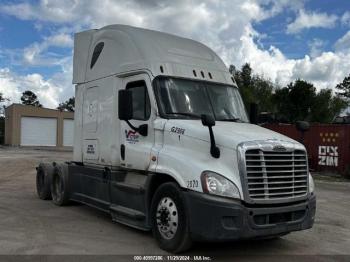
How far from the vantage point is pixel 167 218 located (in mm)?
7125

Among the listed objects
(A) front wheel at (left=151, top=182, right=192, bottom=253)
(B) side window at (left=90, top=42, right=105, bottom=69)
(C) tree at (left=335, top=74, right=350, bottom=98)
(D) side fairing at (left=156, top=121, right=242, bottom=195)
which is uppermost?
(C) tree at (left=335, top=74, right=350, bottom=98)

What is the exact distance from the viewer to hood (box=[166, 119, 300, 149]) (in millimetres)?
6809

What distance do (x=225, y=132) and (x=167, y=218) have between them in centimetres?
150

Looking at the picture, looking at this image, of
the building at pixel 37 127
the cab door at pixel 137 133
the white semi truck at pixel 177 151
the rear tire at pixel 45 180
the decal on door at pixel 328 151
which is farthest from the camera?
the building at pixel 37 127

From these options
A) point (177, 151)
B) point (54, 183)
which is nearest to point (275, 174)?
point (177, 151)

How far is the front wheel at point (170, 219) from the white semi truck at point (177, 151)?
0.6 inches

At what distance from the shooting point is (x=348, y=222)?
10266mm

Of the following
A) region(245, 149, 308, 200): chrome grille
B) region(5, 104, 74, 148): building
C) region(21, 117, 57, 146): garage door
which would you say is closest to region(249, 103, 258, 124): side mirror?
region(245, 149, 308, 200): chrome grille

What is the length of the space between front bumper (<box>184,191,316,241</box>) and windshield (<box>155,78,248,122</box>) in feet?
5.16

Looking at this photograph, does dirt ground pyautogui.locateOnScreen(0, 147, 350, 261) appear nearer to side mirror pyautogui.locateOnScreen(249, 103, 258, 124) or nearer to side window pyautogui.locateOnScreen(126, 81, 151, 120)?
side window pyautogui.locateOnScreen(126, 81, 151, 120)

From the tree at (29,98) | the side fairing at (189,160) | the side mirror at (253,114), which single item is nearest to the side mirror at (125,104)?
the side fairing at (189,160)

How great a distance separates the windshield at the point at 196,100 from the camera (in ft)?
25.4

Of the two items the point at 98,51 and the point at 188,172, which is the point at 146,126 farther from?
the point at 98,51

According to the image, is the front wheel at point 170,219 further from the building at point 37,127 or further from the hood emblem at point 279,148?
the building at point 37,127
